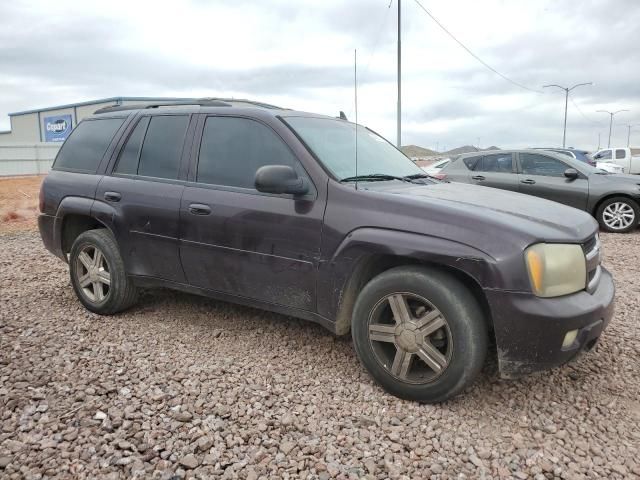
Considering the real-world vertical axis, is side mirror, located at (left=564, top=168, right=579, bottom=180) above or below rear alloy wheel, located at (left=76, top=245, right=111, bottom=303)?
above

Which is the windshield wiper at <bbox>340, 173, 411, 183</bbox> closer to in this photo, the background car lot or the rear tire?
the background car lot

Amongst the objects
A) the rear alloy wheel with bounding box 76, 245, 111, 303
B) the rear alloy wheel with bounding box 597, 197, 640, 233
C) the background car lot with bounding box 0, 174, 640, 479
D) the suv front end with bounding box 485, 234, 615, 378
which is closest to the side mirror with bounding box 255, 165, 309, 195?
the background car lot with bounding box 0, 174, 640, 479

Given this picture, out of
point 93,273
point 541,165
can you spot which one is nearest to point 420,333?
point 93,273

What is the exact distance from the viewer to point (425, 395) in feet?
9.33

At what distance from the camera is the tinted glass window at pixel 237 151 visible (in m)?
3.47

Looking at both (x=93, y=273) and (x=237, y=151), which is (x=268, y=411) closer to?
(x=237, y=151)

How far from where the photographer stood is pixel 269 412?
283 centimetres

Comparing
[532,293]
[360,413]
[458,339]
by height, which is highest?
[532,293]

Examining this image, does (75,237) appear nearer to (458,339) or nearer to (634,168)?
(458,339)

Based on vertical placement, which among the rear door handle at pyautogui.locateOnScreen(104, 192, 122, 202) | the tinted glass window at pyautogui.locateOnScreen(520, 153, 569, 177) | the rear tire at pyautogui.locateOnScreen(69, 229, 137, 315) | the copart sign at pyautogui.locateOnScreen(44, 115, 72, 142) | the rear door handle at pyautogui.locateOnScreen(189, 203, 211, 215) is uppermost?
the copart sign at pyautogui.locateOnScreen(44, 115, 72, 142)

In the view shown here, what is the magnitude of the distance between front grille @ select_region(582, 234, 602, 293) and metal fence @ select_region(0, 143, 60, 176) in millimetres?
34548

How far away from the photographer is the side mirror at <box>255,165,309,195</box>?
304 centimetres

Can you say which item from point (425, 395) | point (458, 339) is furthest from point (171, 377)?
point (458, 339)

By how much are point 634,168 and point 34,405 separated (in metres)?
26.2
